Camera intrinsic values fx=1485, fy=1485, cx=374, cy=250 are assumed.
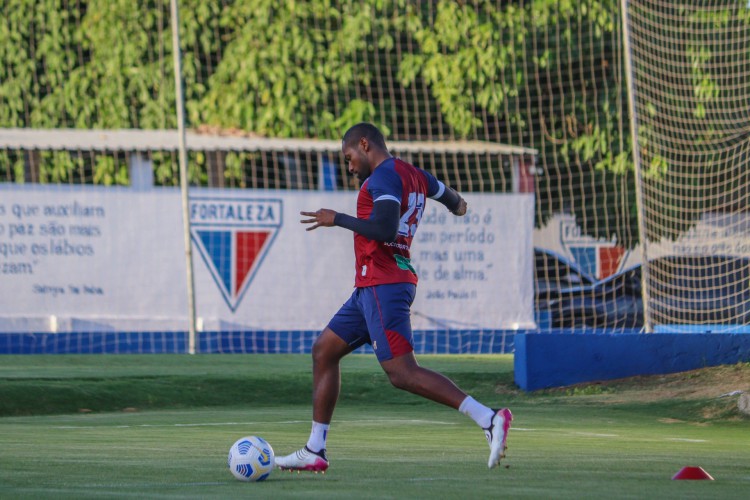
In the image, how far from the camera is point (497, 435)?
7.33 metres

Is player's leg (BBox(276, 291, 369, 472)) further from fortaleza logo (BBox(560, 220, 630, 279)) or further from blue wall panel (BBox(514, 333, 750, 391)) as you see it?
fortaleza logo (BBox(560, 220, 630, 279))

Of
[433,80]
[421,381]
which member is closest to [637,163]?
[433,80]

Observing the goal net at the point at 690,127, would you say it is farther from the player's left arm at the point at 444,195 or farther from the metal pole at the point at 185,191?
the player's left arm at the point at 444,195

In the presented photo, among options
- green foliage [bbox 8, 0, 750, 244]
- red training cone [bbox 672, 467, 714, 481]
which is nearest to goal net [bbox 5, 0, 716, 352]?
green foliage [bbox 8, 0, 750, 244]

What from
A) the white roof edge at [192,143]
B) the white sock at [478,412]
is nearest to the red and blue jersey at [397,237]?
the white sock at [478,412]

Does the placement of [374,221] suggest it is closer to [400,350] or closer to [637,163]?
[400,350]

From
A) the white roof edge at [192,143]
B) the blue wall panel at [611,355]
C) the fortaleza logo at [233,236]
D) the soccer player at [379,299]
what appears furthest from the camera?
the white roof edge at [192,143]

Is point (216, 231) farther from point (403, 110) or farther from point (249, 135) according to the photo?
point (403, 110)

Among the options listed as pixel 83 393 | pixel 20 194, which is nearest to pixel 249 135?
pixel 20 194

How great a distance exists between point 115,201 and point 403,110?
6692 mm

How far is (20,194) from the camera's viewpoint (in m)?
21.6

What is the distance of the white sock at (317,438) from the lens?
25.0ft

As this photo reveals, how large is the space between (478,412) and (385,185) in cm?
126

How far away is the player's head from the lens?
25.9 ft
